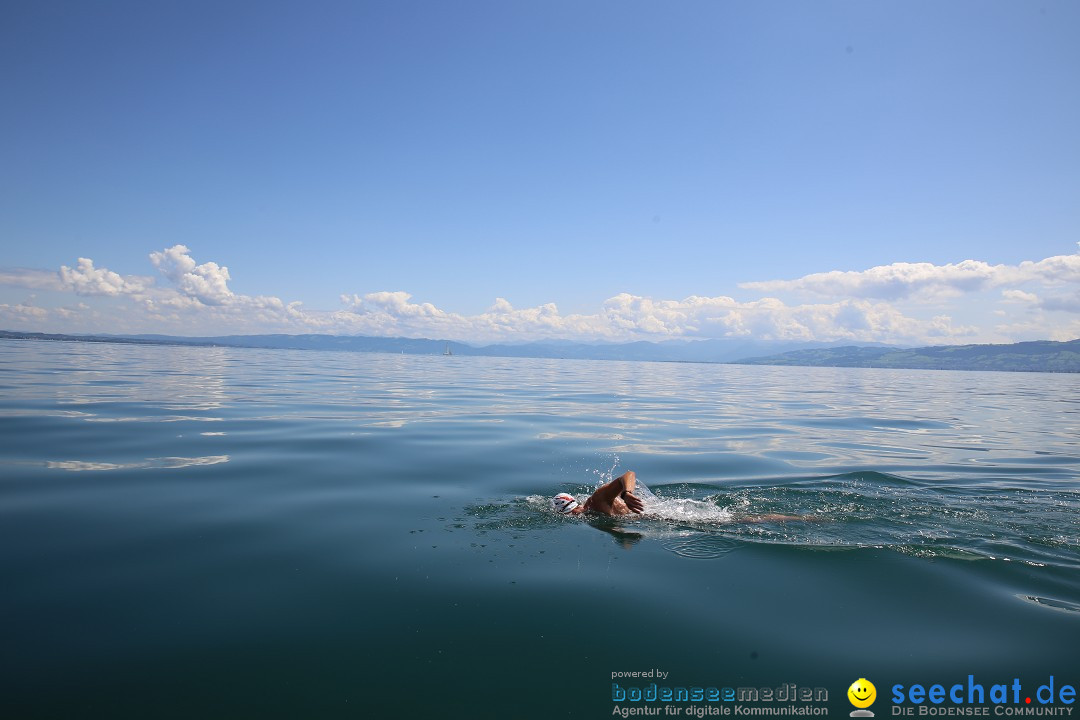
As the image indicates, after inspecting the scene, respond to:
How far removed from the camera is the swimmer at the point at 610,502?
9539mm

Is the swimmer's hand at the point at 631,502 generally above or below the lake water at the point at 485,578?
above

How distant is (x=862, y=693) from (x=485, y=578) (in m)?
4.05

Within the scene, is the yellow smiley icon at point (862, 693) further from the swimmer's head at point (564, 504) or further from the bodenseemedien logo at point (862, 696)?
the swimmer's head at point (564, 504)

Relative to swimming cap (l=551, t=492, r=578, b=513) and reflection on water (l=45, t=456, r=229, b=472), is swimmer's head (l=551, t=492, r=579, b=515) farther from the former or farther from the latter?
reflection on water (l=45, t=456, r=229, b=472)

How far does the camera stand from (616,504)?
9828mm

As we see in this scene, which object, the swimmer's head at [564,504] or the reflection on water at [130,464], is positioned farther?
the reflection on water at [130,464]

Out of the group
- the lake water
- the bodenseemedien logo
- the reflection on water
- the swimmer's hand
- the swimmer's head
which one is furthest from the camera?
the reflection on water

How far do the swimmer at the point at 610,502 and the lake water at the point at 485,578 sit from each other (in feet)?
1.12

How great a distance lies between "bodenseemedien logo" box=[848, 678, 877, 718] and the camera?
4415 mm

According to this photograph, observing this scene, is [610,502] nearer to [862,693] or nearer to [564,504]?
[564,504]

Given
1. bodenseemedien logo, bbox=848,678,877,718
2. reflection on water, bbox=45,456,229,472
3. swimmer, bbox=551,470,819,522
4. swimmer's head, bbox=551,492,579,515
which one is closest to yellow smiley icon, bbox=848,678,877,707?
bodenseemedien logo, bbox=848,678,877,718

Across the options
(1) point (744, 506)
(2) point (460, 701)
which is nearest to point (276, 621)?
(2) point (460, 701)

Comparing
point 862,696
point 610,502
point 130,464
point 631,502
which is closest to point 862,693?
point 862,696

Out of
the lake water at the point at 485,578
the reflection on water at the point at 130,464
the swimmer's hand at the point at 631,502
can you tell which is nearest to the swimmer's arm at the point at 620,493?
the swimmer's hand at the point at 631,502
